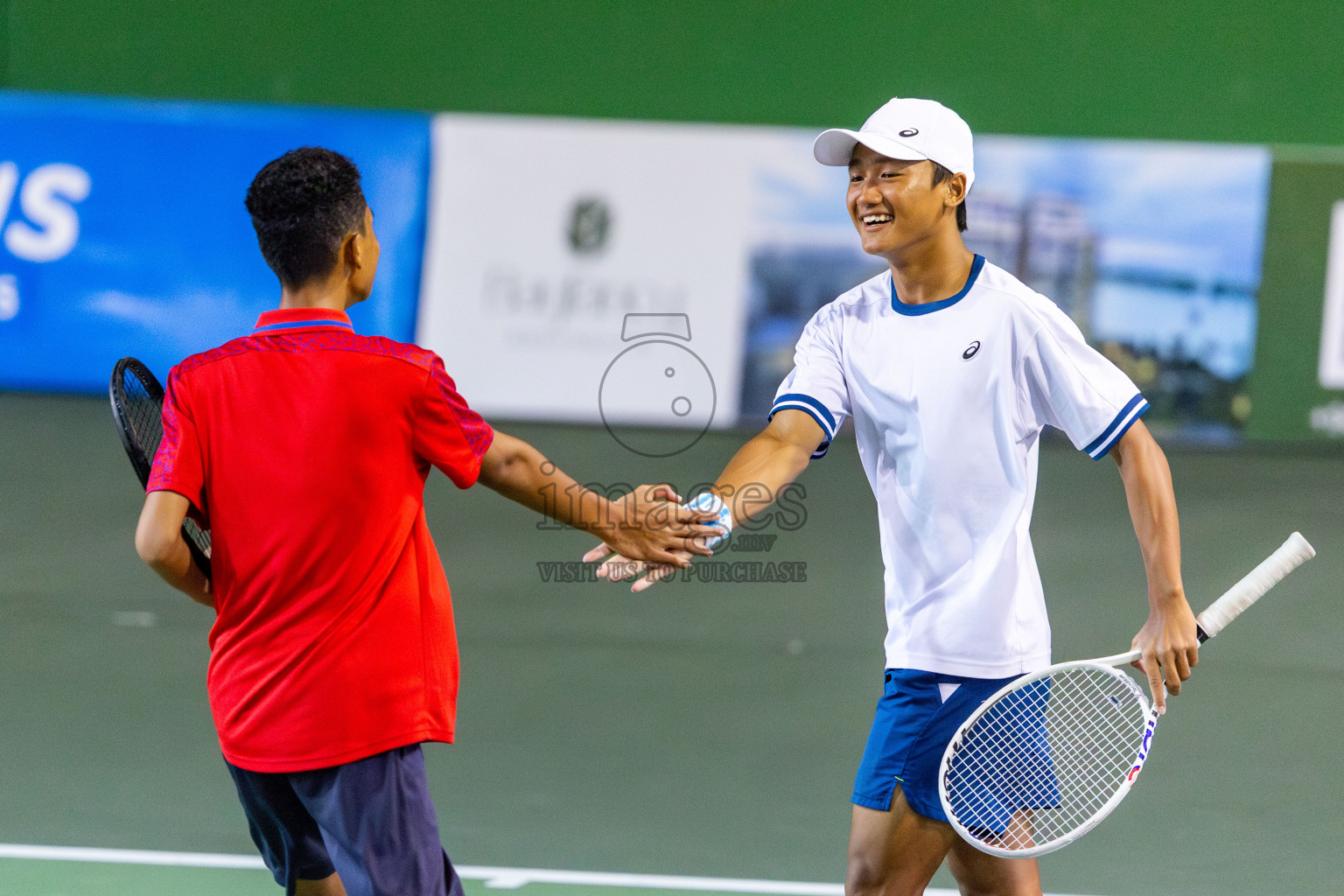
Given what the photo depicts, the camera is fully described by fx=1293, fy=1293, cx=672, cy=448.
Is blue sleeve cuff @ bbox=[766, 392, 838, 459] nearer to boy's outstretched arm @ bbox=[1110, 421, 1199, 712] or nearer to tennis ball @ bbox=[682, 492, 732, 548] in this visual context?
tennis ball @ bbox=[682, 492, 732, 548]

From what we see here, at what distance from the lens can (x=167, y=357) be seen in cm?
833

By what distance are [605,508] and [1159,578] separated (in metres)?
1.04

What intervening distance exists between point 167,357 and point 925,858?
7101mm

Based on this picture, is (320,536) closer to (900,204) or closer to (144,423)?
(144,423)

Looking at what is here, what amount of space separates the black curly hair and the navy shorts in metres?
0.84

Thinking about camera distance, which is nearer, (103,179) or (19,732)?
(19,732)

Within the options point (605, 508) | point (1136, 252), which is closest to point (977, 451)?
point (605, 508)

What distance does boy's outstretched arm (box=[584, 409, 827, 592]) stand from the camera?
2602 millimetres

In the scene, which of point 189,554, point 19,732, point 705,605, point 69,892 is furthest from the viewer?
point 705,605

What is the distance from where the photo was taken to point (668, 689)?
553cm

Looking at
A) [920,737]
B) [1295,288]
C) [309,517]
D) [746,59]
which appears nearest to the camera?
[309,517]

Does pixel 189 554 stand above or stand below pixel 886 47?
below

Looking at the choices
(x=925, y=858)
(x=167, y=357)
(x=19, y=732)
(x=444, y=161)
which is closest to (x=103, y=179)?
(x=167, y=357)

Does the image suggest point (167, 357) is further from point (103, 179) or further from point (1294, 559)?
point (1294, 559)
